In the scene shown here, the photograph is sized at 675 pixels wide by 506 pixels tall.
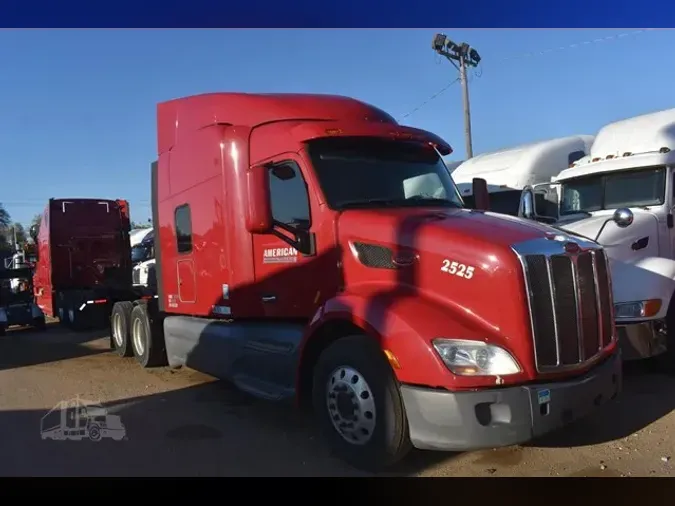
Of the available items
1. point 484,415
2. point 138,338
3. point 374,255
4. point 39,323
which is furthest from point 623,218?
point 39,323

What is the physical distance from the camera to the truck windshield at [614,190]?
7223 millimetres

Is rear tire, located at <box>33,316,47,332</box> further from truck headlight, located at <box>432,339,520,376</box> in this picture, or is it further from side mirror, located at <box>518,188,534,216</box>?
truck headlight, located at <box>432,339,520,376</box>

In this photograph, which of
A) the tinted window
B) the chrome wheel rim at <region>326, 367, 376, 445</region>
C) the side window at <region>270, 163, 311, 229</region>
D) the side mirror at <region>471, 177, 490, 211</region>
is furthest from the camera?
the tinted window

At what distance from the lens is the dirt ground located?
4570 mm

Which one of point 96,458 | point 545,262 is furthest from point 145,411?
point 545,262

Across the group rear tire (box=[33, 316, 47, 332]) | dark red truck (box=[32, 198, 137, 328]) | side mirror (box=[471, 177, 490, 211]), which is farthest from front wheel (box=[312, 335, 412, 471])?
Answer: rear tire (box=[33, 316, 47, 332])

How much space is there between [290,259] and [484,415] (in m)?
2.23

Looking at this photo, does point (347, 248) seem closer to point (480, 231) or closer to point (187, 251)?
point (480, 231)

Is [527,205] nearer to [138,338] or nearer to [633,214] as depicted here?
[633,214]

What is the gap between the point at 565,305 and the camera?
14.1 ft

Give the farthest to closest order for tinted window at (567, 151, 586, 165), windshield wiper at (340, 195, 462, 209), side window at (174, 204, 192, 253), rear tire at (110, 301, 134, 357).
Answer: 1. tinted window at (567, 151, 586, 165)
2. rear tire at (110, 301, 134, 357)
3. side window at (174, 204, 192, 253)
4. windshield wiper at (340, 195, 462, 209)

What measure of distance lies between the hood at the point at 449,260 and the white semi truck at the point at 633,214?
6.28 feet

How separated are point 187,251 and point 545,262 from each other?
4254 millimetres

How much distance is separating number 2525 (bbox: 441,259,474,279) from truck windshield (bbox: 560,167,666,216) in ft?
13.4
